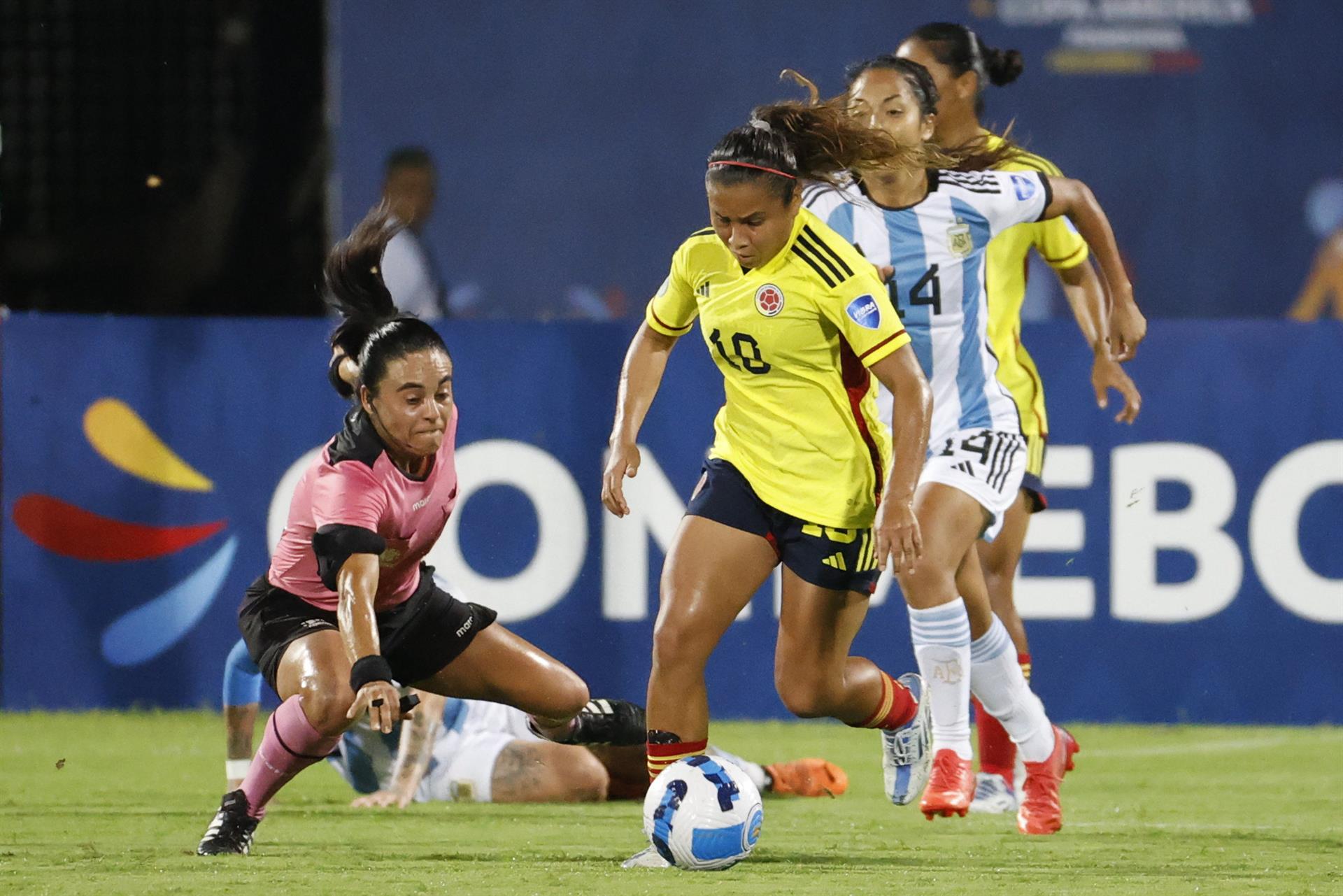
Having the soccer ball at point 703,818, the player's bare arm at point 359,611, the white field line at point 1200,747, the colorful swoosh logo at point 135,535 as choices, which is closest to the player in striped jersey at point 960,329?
the soccer ball at point 703,818

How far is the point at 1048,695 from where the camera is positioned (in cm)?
790

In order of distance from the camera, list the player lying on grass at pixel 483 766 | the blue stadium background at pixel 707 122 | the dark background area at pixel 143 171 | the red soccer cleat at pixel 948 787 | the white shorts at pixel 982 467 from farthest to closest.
Result: the blue stadium background at pixel 707 122
the dark background area at pixel 143 171
the player lying on grass at pixel 483 766
the white shorts at pixel 982 467
the red soccer cleat at pixel 948 787

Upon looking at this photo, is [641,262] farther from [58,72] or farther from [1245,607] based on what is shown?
[1245,607]

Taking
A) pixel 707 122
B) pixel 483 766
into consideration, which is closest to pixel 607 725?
pixel 483 766

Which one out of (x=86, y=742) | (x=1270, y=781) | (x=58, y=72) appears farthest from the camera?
(x=58, y=72)

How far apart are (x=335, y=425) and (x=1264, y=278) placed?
5173 mm

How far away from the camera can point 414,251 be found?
9773 millimetres

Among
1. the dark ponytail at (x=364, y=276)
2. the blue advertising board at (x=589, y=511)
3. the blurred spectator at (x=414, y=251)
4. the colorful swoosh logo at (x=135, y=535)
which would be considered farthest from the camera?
the blurred spectator at (x=414, y=251)

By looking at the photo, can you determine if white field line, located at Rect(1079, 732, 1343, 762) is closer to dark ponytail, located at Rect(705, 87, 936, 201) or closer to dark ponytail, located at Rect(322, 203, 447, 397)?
dark ponytail, located at Rect(705, 87, 936, 201)

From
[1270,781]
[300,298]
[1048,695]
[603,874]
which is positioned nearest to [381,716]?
[603,874]

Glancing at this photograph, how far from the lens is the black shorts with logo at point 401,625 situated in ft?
17.4

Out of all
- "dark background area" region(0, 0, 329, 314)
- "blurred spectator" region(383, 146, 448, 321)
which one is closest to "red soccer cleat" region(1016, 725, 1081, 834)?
"blurred spectator" region(383, 146, 448, 321)

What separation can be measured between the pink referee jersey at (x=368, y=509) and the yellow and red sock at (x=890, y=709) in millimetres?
1206

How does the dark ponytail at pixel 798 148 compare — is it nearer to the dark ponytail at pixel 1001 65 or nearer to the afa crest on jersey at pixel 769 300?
the afa crest on jersey at pixel 769 300
